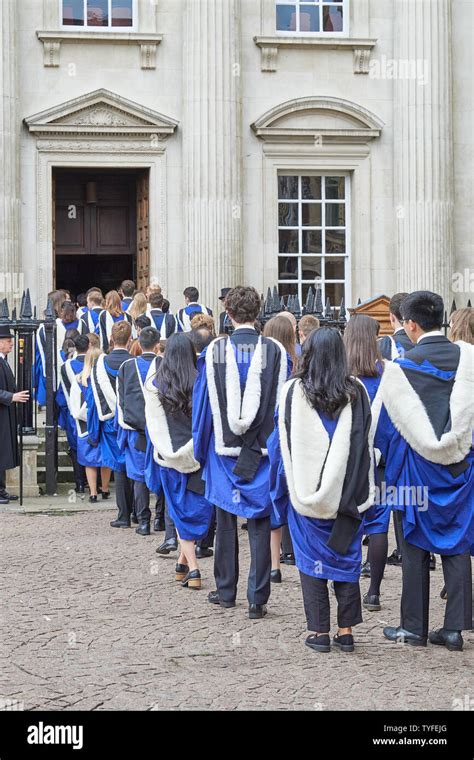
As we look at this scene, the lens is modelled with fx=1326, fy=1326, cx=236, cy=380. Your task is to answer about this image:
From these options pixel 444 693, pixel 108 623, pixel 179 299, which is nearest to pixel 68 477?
pixel 179 299

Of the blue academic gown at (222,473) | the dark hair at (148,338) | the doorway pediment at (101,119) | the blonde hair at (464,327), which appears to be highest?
the doorway pediment at (101,119)

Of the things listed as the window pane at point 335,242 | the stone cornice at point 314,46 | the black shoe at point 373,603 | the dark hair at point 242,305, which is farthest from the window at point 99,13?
the black shoe at point 373,603

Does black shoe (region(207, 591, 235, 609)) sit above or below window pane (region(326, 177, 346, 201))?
below

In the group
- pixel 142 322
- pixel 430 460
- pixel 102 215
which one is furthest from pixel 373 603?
pixel 102 215

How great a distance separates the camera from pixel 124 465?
1241 centimetres

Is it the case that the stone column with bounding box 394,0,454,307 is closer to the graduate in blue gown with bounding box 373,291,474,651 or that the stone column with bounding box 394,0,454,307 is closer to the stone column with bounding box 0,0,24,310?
the stone column with bounding box 0,0,24,310

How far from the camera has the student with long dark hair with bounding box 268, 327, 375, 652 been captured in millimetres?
7152

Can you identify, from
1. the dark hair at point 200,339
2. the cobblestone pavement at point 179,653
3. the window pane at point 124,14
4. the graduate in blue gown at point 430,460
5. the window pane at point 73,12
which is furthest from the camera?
the window pane at point 124,14

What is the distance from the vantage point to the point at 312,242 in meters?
21.5

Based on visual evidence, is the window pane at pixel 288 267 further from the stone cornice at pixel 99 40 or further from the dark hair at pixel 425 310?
the dark hair at pixel 425 310

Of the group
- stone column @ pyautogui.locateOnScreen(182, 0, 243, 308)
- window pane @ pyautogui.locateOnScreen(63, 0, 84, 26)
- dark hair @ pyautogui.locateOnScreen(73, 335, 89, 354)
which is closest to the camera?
dark hair @ pyautogui.locateOnScreen(73, 335, 89, 354)

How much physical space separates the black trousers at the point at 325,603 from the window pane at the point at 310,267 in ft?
47.3

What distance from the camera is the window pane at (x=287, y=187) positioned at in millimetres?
21125

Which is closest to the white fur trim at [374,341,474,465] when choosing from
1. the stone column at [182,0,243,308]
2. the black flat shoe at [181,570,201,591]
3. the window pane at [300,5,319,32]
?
the black flat shoe at [181,570,201,591]
